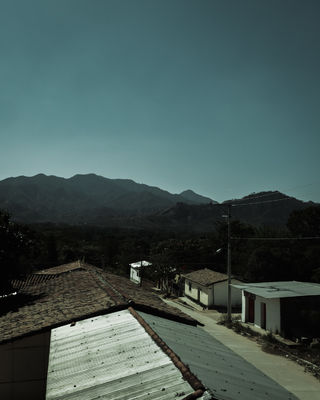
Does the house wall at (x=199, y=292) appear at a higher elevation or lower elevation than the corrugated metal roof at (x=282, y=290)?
lower

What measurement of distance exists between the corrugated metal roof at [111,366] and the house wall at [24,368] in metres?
1.97

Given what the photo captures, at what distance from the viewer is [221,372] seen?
14.6ft

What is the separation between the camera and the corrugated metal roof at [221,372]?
3.83 m

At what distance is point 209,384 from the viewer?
12.2ft

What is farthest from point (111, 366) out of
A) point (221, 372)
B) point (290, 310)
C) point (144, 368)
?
point (290, 310)

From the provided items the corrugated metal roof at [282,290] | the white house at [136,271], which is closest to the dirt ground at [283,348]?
the corrugated metal roof at [282,290]

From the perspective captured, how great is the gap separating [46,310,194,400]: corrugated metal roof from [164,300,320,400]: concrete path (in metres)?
9.79

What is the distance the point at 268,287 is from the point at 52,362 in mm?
21231

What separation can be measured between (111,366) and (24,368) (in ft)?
14.5

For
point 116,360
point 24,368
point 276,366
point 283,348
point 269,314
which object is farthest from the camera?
point 269,314

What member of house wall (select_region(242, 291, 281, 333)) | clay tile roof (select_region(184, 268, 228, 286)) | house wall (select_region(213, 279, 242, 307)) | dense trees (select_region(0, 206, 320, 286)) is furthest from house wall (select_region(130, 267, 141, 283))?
house wall (select_region(242, 291, 281, 333))

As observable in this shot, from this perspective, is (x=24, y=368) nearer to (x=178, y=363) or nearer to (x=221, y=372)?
(x=178, y=363)

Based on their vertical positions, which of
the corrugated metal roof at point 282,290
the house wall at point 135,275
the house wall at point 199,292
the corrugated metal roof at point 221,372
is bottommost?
the house wall at point 135,275

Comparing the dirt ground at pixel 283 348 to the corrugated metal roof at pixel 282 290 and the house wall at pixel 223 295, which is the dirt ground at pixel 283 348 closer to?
the corrugated metal roof at pixel 282 290
